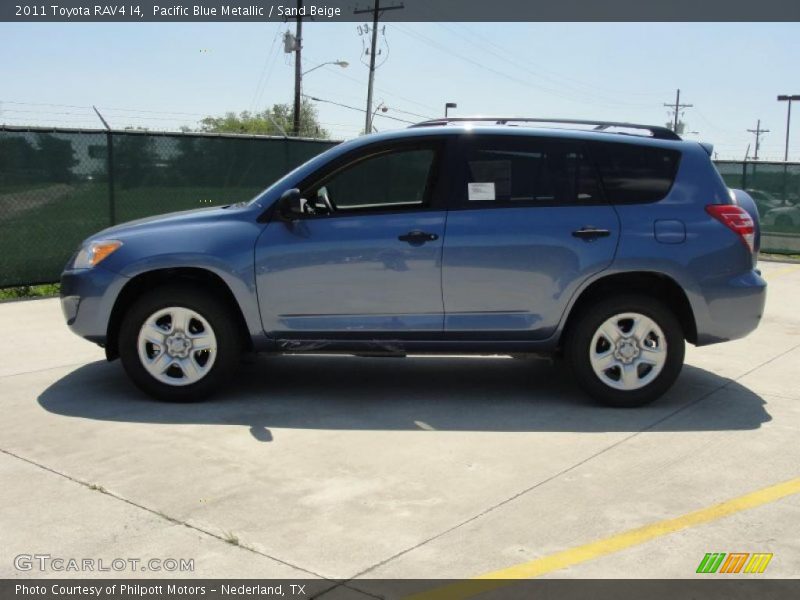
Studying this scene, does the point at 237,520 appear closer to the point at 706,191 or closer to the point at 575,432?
the point at 575,432

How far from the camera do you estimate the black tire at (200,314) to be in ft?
19.1

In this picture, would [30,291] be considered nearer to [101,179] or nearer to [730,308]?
[101,179]

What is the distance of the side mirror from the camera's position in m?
5.79

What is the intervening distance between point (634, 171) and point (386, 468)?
2686 mm

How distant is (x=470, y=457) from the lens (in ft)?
16.2

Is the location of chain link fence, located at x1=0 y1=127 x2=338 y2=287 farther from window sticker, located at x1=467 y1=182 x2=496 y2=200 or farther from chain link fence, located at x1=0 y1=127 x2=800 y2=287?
window sticker, located at x1=467 y1=182 x2=496 y2=200

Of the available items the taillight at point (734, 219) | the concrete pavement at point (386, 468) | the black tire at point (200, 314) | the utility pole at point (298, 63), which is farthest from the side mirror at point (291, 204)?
the utility pole at point (298, 63)

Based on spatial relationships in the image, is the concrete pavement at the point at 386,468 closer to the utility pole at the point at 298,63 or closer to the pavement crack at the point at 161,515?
the pavement crack at the point at 161,515

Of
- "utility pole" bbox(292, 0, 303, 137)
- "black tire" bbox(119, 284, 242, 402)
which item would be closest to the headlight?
"black tire" bbox(119, 284, 242, 402)

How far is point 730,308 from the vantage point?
19.2ft

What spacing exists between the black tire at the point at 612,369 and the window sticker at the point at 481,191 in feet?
3.26

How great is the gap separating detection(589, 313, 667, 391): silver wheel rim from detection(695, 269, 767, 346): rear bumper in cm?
32

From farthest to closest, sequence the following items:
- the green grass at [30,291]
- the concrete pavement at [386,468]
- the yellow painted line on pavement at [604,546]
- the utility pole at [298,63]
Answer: the utility pole at [298,63], the green grass at [30,291], the concrete pavement at [386,468], the yellow painted line on pavement at [604,546]
